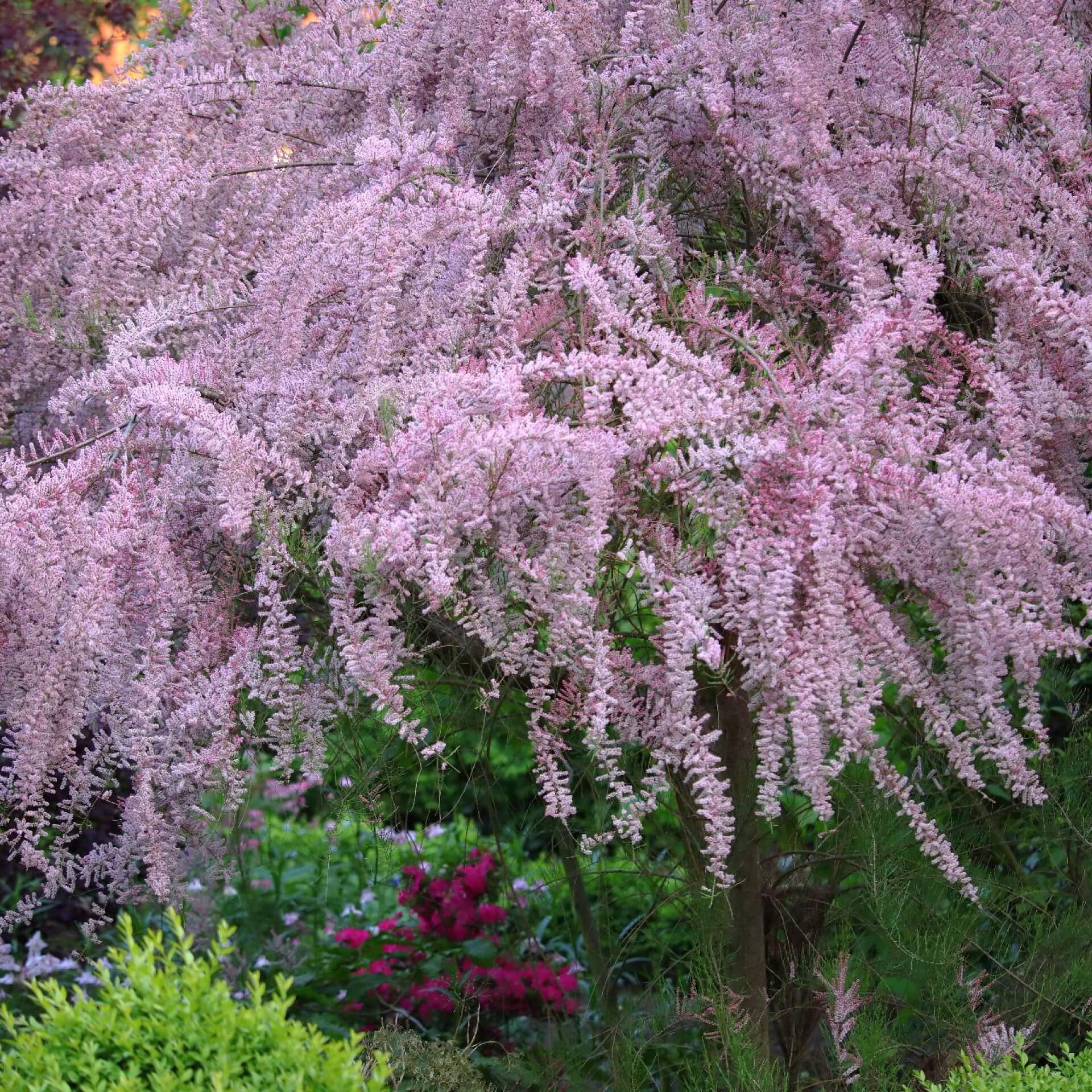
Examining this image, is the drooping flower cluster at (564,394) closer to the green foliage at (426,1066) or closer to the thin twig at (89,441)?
the thin twig at (89,441)

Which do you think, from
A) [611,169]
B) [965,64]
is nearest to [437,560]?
[611,169]

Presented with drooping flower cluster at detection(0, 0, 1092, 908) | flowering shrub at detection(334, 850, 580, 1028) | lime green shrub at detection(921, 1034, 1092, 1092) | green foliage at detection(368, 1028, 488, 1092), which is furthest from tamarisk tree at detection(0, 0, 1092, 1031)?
flowering shrub at detection(334, 850, 580, 1028)

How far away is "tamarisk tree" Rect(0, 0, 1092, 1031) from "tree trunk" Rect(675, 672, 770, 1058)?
0.01m

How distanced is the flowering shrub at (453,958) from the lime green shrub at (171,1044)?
198 centimetres

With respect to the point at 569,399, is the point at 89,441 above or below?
below

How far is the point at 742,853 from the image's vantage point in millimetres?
2799

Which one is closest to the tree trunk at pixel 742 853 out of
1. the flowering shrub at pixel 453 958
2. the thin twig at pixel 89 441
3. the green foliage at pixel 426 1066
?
the green foliage at pixel 426 1066

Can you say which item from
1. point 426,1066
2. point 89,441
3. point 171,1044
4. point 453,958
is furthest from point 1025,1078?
point 453,958

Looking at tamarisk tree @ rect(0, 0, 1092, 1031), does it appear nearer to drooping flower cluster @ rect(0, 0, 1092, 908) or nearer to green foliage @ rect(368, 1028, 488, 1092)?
drooping flower cluster @ rect(0, 0, 1092, 908)

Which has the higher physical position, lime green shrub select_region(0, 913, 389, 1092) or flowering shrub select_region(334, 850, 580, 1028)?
lime green shrub select_region(0, 913, 389, 1092)

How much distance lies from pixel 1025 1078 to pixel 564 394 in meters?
1.42

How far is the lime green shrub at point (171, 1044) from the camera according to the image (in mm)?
1650

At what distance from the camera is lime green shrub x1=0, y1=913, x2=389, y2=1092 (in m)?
1.65

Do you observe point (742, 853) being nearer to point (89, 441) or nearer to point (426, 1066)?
point (426, 1066)
